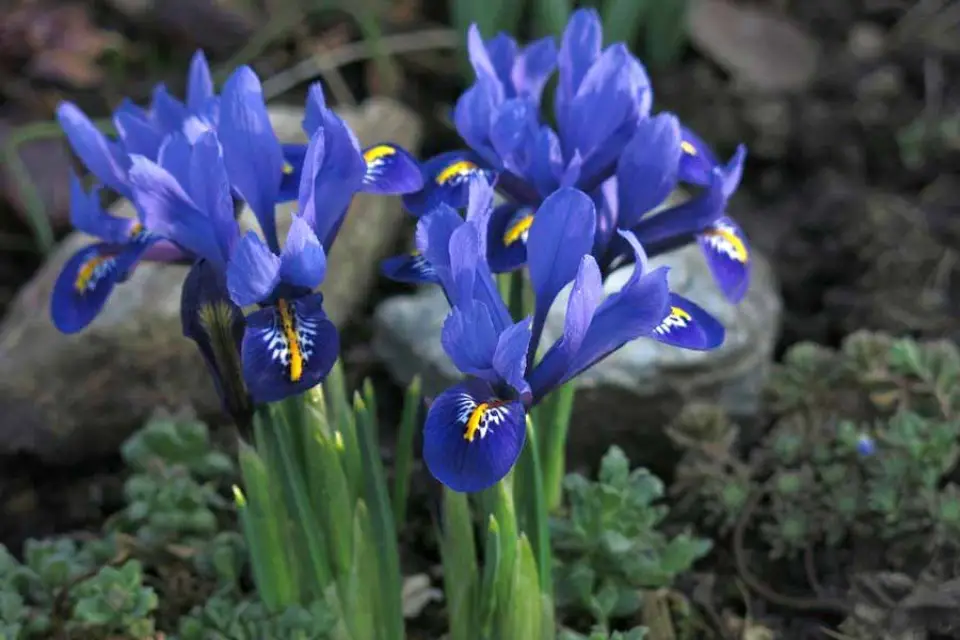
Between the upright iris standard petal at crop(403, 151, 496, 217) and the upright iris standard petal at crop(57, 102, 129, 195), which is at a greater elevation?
the upright iris standard petal at crop(57, 102, 129, 195)

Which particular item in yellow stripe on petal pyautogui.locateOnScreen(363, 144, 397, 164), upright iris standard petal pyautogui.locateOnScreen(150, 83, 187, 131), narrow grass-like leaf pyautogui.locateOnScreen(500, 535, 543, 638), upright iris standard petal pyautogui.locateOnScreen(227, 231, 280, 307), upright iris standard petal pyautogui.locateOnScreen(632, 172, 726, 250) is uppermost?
upright iris standard petal pyautogui.locateOnScreen(150, 83, 187, 131)

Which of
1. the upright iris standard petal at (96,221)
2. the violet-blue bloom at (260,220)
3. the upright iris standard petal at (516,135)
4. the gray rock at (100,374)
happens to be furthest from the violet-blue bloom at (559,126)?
the gray rock at (100,374)

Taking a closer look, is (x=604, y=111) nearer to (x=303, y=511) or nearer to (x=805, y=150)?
(x=303, y=511)

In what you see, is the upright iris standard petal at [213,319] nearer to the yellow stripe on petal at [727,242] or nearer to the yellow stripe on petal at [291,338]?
the yellow stripe on petal at [291,338]

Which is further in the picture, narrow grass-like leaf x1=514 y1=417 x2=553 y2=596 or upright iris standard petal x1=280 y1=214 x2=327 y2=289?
narrow grass-like leaf x1=514 y1=417 x2=553 y2=596

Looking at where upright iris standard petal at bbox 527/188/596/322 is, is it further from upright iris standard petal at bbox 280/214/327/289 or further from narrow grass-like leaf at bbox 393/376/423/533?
narrow grass-like leaf at bbox 393/376/423/533

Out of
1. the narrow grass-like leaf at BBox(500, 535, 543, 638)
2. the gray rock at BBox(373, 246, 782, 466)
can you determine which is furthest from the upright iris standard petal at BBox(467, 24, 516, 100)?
the gray rock at BBox(373, 246, 782, 466)

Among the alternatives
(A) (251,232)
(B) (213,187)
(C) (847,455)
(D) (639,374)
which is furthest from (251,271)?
(C) (847,455)

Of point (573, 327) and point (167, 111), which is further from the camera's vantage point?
point (167, 111)
